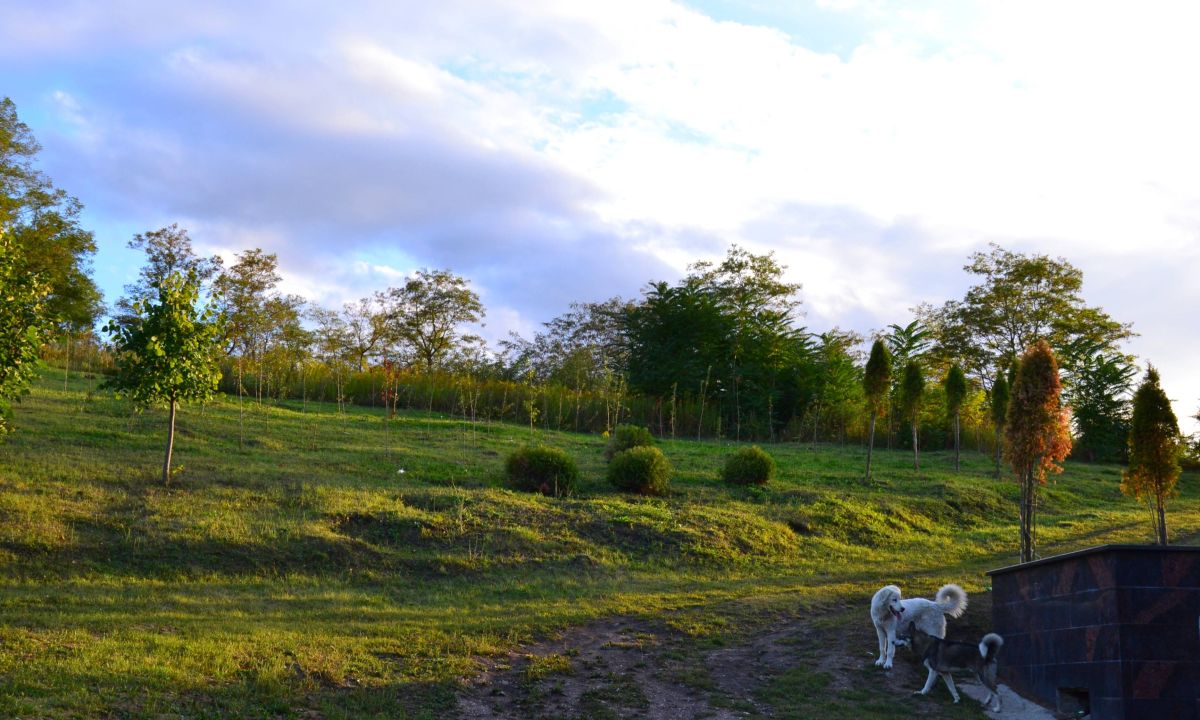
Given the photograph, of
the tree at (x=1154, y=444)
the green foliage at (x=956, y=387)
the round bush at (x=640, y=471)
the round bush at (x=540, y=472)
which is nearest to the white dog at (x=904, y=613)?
the round bush at (x=540, y=472)

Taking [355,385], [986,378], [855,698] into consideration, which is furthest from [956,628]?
[986,378]

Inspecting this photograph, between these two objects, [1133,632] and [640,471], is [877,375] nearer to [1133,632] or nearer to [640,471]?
[640,471]

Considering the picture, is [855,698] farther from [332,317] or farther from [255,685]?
[332,317]

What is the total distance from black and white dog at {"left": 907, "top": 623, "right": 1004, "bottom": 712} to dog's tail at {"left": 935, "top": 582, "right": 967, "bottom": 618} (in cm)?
75

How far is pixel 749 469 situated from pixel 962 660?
12.9 metres

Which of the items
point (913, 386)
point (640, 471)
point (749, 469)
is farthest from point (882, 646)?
point (913, 386)

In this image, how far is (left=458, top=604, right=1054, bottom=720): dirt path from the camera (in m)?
9.31

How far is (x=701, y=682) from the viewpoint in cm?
1023

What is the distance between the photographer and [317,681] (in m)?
9.07

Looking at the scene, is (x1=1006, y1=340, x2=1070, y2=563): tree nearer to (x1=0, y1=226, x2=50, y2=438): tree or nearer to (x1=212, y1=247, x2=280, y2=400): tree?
(x1=0, y1=226, x2=50, y2=438): tree

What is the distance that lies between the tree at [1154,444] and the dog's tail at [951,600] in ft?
33.7

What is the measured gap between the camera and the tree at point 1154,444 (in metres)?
19.1

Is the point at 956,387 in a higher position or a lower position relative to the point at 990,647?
higher

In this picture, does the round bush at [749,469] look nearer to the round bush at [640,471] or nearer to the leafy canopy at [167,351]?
the round bush at [640,471]
